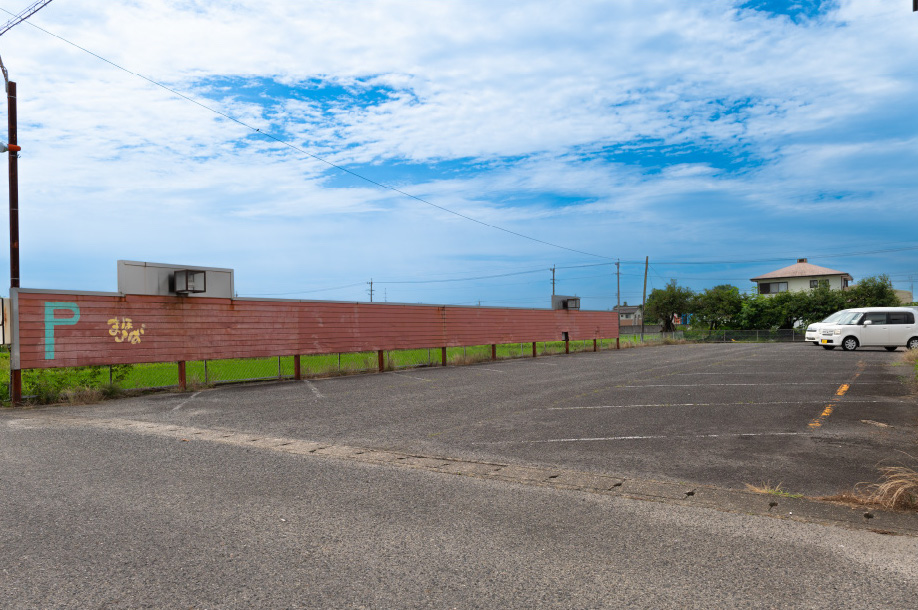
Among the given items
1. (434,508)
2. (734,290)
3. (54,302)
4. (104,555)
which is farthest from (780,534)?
(734,290)

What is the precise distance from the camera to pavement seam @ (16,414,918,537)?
5039 mm

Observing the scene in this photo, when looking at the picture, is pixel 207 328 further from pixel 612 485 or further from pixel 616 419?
pixel 612 485

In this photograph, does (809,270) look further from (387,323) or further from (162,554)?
(162,554)

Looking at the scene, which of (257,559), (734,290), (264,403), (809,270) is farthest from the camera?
(809,270)

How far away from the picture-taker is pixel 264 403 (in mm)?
12898

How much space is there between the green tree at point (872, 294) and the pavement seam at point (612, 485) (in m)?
59.4

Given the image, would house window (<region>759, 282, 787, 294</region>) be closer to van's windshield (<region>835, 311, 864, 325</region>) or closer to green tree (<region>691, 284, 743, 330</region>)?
green tree (<region>691, 284, 743, 330</region>)

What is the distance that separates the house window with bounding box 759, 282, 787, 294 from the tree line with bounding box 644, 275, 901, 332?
16.3m

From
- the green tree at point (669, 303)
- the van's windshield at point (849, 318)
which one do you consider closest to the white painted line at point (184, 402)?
the van's windshield at point (849, 318)

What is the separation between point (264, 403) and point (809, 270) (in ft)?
258

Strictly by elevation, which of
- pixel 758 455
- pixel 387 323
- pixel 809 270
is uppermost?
pixel 809 270

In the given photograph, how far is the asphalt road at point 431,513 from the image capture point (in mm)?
3693

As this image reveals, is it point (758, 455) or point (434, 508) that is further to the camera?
point (758, 455)

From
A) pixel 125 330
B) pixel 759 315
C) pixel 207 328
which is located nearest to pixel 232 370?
pixel 207 328
